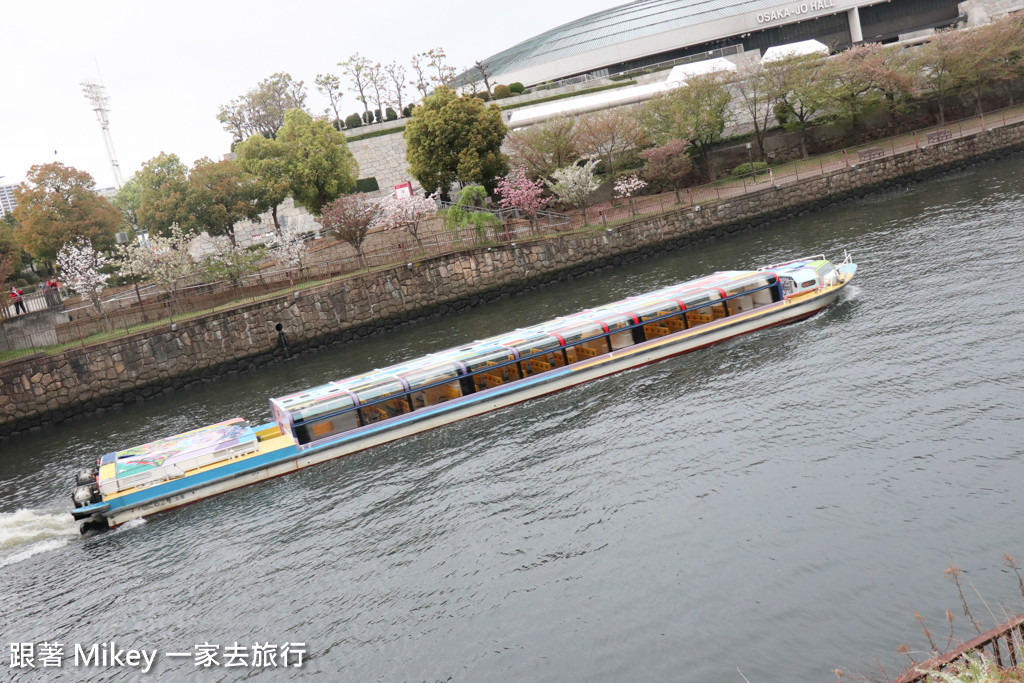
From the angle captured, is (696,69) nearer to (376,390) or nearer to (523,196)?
(523,196)

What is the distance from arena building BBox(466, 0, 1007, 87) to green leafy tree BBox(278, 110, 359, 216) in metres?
39.2

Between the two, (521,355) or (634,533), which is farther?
(521,355)

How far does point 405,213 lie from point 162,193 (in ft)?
60.8

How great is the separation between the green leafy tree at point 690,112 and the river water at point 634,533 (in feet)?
124

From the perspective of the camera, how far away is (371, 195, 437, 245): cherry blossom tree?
59213 millimetres

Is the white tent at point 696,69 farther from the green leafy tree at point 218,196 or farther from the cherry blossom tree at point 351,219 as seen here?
the green leafy tree at point 218,196

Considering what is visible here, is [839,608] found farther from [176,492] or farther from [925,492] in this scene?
[176,492]

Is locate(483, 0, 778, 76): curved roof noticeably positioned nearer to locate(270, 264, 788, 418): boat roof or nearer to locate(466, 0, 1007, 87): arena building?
locate(466, 0, 1007, 87): arena building

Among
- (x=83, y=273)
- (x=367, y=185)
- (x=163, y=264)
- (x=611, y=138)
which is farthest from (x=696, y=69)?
(x=83, y=273)

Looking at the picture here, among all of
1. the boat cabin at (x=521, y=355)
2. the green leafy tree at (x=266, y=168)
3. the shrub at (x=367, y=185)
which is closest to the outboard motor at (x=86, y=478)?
the boat cabin at (x=521, y=355)

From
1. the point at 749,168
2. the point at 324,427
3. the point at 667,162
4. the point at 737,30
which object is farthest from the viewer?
the point at 737,30

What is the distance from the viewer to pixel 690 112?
68.6 m

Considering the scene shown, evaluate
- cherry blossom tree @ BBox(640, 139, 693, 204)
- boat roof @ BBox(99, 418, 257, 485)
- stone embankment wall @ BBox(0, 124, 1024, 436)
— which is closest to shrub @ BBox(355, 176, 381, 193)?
stone embankment wall @ BBox(0, 124, 1024, 436)

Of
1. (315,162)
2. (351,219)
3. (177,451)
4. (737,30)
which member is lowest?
(177,451)
